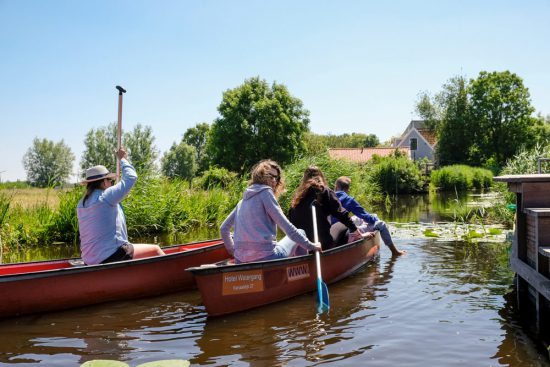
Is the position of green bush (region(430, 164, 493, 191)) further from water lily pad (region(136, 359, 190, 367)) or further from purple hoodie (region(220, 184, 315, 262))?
water lily pad (region(136, 359, 190, 367))

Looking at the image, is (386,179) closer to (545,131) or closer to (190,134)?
(545,131)

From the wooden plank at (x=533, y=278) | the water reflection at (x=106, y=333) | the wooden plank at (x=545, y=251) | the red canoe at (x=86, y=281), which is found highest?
the wooden plank at (x=545, y=251)

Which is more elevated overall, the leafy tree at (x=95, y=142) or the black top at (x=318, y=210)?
the leafy tree at (x=95, y=142)

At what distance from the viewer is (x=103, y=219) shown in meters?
6.00

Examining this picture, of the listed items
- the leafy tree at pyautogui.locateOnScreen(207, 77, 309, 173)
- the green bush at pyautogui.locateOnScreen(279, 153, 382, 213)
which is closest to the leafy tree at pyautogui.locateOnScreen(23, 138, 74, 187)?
the leafy tree at pyautogui.locateOnScreen(207, 77, 309, 173)

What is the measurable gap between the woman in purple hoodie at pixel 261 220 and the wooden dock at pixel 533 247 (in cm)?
215

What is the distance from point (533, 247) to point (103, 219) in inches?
177

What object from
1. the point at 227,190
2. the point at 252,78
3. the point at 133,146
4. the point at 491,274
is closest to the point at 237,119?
the point at 252,78

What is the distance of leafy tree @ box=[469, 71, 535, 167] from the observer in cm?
4497

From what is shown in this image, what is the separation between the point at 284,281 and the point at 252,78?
41.0 m

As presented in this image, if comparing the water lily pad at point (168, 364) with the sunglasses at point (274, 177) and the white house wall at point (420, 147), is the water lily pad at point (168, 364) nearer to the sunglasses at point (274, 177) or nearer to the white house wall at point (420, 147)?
the sunglasses at point (274, 177)

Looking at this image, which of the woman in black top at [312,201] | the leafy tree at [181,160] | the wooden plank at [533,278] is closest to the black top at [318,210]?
the woman in black top at [312,201]

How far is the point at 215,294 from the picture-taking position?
538 cm

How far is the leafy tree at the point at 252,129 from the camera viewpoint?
140ft
